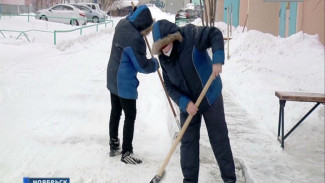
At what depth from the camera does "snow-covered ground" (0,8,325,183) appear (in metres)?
2.56

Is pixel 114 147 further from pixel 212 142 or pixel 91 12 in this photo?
pixel 91 12

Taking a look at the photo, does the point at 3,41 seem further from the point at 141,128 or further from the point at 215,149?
the point at 215,149

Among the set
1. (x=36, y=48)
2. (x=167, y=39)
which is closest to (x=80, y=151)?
(x=167, y=39)

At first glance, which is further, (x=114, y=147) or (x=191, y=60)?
(x=114, y=147)

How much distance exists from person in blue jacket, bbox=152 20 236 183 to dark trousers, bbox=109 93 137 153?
0.71 metres

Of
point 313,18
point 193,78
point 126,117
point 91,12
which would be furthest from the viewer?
point 91,12

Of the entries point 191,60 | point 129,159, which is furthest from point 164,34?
point 129,159

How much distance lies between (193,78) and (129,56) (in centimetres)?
84

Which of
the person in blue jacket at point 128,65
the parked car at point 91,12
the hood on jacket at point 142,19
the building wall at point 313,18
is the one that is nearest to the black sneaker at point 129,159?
the person in blue jacket at point 128,65

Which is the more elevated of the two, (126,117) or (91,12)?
(91,12)

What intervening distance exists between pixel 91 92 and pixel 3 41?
232 cm

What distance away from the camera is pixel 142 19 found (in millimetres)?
3385

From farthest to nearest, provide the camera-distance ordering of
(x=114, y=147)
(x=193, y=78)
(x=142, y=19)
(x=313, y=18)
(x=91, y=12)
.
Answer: (x=91, y=12), (x=114, y=147), (x=142, y=19), (x=193, y=78), (x=313, y=18)

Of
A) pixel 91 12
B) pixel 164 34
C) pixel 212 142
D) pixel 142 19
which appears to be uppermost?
pixel 91 12
